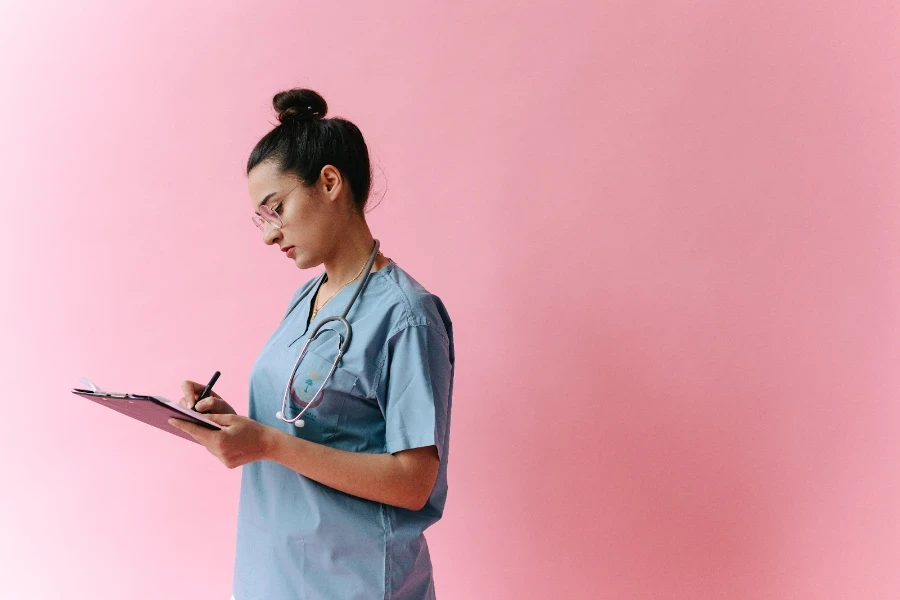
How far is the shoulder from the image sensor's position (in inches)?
46.1

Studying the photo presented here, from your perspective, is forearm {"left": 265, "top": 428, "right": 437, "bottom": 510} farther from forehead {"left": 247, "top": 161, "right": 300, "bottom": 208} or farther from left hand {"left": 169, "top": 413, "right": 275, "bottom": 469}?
forehead {"left": 247, "top": 161, "right": 300, "bottom": 208}

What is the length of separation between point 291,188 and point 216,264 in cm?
78

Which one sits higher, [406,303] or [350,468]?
[406,303]

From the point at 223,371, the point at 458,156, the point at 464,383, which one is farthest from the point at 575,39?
the point at 223,371

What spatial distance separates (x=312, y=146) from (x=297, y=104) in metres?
0.09

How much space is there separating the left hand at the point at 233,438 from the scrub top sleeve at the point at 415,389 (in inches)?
6.4

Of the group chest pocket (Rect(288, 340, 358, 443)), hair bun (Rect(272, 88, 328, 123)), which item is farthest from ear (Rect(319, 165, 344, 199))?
chest pocket (Rect(288, 340, 358, 443))

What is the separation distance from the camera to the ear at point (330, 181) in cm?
123

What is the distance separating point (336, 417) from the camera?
1.18 m

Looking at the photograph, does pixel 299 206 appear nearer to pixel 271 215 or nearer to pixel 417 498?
pixel 271 215

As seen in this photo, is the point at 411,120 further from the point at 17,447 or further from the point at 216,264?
the point at 17,447

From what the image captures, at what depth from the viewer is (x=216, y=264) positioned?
6.37 ft

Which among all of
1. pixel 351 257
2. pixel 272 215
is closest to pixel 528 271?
pixel 351 257

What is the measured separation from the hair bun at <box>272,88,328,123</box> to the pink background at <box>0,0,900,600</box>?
57cm
